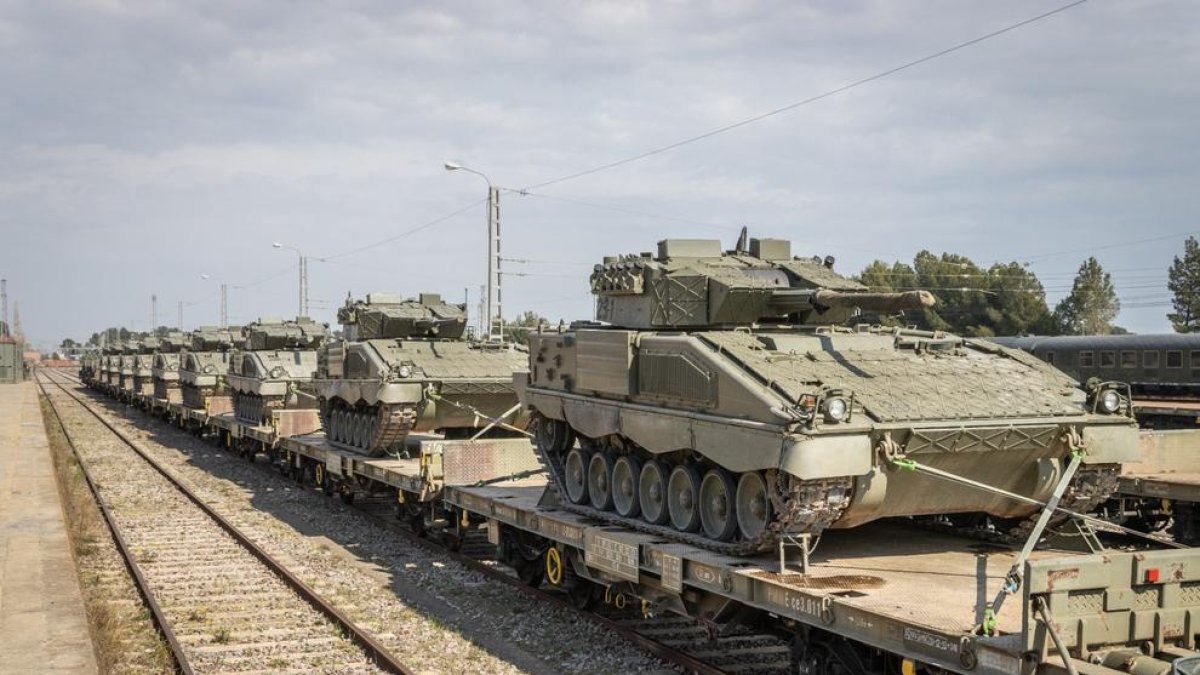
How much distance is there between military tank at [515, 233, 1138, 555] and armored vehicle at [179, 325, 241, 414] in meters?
26.1

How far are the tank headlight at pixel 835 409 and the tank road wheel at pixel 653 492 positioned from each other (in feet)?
9.85

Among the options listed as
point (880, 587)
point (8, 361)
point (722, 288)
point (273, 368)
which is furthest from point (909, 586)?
point (8, 361)

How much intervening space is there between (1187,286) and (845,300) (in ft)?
173

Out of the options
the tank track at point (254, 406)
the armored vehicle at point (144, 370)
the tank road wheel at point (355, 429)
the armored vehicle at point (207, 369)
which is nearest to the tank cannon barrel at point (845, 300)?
the tank road wheel at point (355, 429)

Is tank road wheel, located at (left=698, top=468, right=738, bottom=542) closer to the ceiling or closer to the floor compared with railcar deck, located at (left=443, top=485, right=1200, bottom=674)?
→ closer to the ceiling

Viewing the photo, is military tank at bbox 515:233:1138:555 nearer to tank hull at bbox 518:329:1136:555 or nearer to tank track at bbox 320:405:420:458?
tank hull at bbox 518:329:1136:555

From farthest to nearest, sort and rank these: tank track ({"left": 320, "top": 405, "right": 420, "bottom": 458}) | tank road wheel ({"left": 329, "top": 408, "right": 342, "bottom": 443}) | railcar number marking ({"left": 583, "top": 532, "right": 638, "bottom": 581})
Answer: tank road wheel ({"left": 329, "top": 408, "right": 342, "bottom": 443}) → tank track ({"left": 320, "top": 405, "right": 420, "bottom": 458}) → railcar number marking ({"left": 583, "top": 532, "right": 638, "bottom": 581})

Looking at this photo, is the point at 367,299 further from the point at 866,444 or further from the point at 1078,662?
the point at 1078,662

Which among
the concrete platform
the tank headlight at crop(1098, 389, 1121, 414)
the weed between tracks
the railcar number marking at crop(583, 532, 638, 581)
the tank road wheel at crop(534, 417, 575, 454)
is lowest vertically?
the weed between tracks

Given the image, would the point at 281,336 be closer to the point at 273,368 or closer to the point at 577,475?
the point at 273,368

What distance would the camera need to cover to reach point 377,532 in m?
19.7

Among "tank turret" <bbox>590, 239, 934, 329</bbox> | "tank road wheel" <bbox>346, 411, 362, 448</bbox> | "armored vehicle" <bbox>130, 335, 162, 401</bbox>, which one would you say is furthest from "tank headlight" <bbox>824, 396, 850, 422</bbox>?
"armored vehicle" <bbox>130, 335, 162, 401</bbox>

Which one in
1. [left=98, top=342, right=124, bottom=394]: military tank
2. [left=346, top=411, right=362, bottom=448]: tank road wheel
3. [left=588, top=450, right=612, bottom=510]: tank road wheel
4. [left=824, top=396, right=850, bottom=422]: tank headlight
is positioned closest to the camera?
[left=824, top=396, right=850, bottom=422]: tank headlight

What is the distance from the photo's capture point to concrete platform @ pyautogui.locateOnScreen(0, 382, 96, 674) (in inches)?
420
